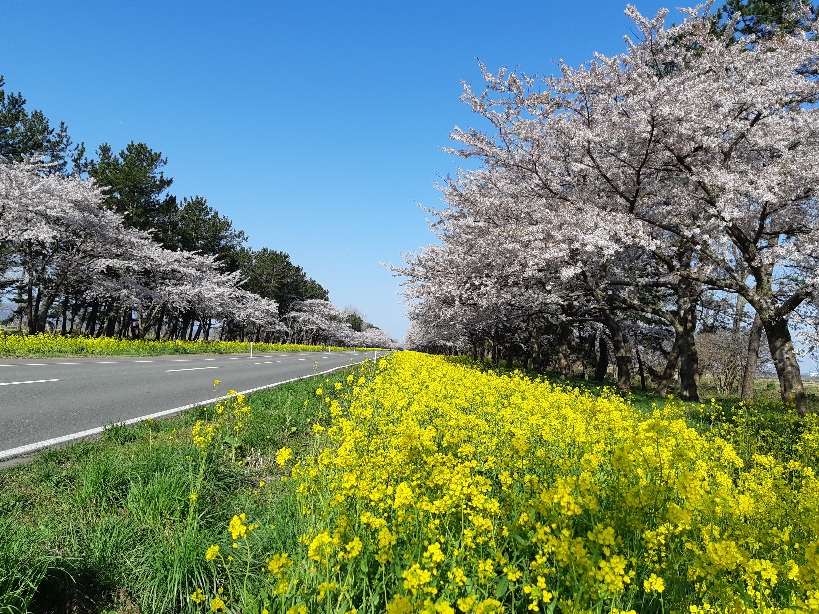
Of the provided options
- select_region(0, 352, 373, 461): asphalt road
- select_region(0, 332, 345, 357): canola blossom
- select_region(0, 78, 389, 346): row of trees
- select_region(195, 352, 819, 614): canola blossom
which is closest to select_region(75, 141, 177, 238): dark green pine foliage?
select_region(0, 78, 389, 346): row of trees

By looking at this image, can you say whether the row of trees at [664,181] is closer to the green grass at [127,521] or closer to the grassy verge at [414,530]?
the grassy verge at [414,530]

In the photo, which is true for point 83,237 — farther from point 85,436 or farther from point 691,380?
point 691,380

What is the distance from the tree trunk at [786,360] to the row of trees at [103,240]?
29662 millimetres

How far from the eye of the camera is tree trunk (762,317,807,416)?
11125 mm

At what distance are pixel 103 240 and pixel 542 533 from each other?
3403 cm

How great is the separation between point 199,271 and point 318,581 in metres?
43.4

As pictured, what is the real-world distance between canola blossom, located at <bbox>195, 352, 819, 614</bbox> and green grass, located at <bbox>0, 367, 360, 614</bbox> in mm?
508

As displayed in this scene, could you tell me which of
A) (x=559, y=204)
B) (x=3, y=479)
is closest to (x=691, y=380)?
(x=559, y=204)

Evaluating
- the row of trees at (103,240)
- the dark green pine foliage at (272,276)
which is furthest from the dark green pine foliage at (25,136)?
the dark green pine foliage at (272,276)

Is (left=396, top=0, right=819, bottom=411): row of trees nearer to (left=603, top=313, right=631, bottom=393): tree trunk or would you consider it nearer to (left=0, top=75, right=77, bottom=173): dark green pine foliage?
(left=603, top=313, right=631, bottom=393): tree trunk

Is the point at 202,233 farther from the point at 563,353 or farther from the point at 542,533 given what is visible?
the point at 542,533

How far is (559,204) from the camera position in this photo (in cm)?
1363

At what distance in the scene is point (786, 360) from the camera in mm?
11398

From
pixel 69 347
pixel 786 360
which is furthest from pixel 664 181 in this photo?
pixel 69 347
